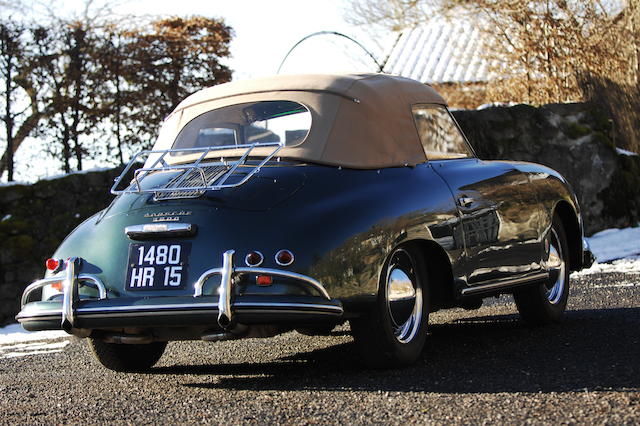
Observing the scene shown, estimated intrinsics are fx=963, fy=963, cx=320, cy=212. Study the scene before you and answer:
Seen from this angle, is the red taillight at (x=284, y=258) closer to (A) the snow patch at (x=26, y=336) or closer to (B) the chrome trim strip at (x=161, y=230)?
(B) the chrome trim strip at (x=161, y=230)

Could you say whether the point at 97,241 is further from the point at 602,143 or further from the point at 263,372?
the point at 602,143

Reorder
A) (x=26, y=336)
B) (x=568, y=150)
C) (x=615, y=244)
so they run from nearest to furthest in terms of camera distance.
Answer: (x=26, y=336) < (x=615, y=244) < (x=568, y=150)

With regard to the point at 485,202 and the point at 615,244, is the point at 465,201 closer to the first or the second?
the point at 485,202

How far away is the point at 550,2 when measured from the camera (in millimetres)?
16562

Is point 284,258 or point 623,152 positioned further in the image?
point 623,152

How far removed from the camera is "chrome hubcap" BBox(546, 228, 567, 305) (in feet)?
22.2

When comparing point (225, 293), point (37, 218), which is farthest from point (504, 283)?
point (37, 218)

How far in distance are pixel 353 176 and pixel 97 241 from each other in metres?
1.38

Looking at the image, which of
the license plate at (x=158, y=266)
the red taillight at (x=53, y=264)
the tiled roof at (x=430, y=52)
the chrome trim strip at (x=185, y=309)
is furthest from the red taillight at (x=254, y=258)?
the tiled roof at (x=430, y=52)

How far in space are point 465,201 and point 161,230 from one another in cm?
187

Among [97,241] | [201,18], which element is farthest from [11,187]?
[97,241]

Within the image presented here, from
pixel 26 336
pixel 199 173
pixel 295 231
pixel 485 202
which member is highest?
pixel 199 173

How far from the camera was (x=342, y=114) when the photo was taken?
5414 mm

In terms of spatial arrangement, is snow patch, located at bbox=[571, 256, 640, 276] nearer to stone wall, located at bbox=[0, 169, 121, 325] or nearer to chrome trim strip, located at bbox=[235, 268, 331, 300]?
stone wall, located at bbox=[0, 169, 121, 325]
